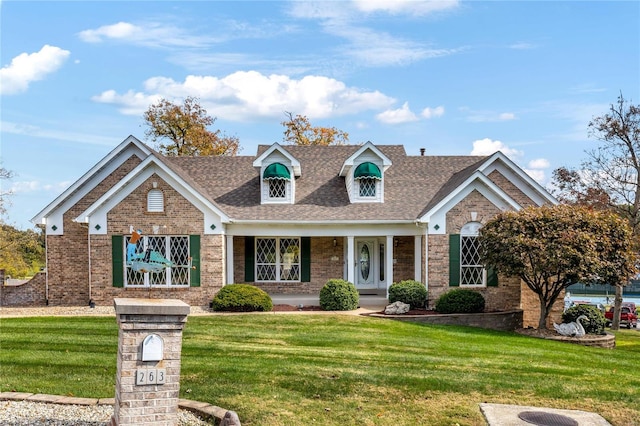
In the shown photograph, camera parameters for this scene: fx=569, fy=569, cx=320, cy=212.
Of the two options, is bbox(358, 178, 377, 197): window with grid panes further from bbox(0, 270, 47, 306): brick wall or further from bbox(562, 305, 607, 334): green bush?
bbox(0, 270, 47, 306): brick wall

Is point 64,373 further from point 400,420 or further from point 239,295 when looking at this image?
point 239,295

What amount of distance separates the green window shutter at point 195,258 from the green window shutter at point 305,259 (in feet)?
14.7

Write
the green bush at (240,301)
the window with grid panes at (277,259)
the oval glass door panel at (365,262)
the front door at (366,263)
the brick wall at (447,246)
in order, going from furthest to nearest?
the oval glass door panel at (365,262)
the front door at (366,263)
the window with grid panes at (277,259)
the brick wall at (447,246)
the green bush at (240,301)

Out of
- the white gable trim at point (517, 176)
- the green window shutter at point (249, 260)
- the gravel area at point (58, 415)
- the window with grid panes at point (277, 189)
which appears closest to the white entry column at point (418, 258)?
the white gable trim at point (517, 176)

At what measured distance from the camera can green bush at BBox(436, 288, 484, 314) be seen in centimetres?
1848

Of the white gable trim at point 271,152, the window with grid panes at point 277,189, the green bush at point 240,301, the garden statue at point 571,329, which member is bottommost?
the garden statue at point 571,329

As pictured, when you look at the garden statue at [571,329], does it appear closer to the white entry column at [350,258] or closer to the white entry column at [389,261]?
the white entry column at [389,261]

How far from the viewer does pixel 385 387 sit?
9156 millimetres

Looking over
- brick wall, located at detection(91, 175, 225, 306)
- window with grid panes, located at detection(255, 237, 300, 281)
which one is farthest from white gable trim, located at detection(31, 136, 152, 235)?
window with grid panes, located at detection(255, 237, 300, 281)

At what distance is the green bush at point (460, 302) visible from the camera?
18484 millimetres

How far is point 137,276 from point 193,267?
2239mm

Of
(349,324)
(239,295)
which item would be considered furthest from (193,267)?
(349,324)

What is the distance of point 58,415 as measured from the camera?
7438 millimetres

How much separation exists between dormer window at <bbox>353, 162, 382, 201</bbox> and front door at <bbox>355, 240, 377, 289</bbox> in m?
2.00
